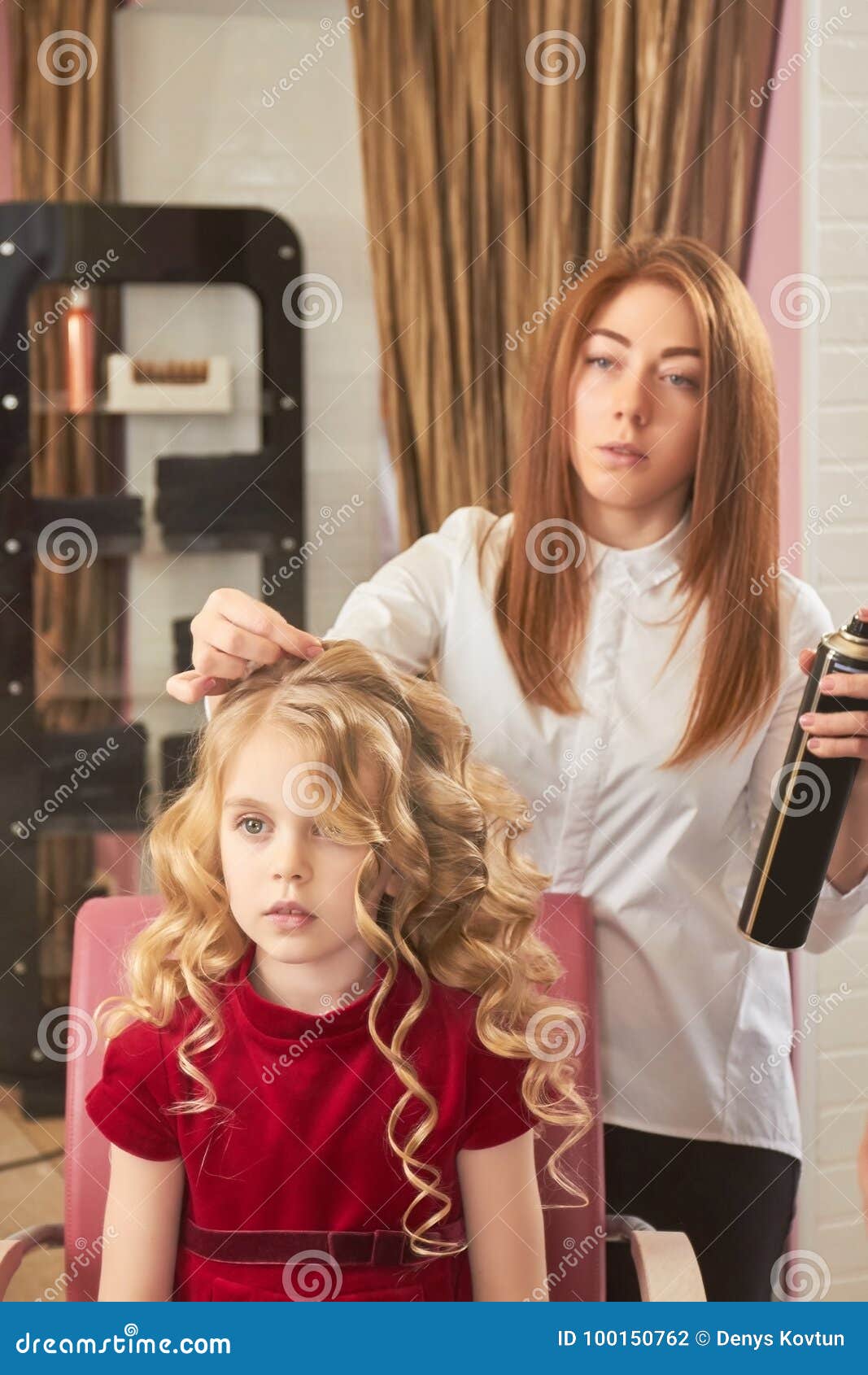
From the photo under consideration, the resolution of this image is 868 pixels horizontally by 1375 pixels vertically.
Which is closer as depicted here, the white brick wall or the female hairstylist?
the female hairstylist

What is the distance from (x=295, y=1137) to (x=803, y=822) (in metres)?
0.55

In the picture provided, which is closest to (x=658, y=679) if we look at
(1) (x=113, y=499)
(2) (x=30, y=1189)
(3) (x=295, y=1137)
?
(3) (x=295, y=1137)

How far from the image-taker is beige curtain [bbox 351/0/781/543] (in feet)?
4.68

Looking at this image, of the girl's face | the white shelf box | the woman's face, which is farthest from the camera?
the white shelf box

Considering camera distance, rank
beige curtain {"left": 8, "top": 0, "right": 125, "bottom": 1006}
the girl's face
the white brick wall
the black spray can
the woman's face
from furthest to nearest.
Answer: beige curtain {"left": 8, "top": 0, "right": 125, "bottom": 1006} → the white brick wall → the woman's face → the black spray can → the girl's face

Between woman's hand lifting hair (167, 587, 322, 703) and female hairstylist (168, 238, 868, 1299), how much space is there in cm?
20

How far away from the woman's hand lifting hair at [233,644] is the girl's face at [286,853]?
2.9 inches

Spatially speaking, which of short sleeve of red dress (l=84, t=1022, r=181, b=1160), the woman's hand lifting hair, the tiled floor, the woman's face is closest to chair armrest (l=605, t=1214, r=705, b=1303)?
short sleeve of red dress (l=84, t=1022, r=181, b=1160)

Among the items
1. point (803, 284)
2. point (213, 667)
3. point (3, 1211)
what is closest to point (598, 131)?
point (803, 284)

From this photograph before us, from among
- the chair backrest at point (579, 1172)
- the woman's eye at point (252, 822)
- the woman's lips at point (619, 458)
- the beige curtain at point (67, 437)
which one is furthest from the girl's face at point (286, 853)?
the beige curtain at point (67, 437)

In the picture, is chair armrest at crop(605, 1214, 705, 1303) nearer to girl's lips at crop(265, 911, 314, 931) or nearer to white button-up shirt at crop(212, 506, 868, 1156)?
white button-up shirt at crop(212, 506, 868, 1156)

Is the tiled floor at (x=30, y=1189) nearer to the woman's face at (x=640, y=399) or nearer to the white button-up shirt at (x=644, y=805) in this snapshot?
the white button-up shirt at (x=644, y=805)

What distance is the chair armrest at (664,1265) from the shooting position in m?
1.09

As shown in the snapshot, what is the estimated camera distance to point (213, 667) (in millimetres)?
1104
